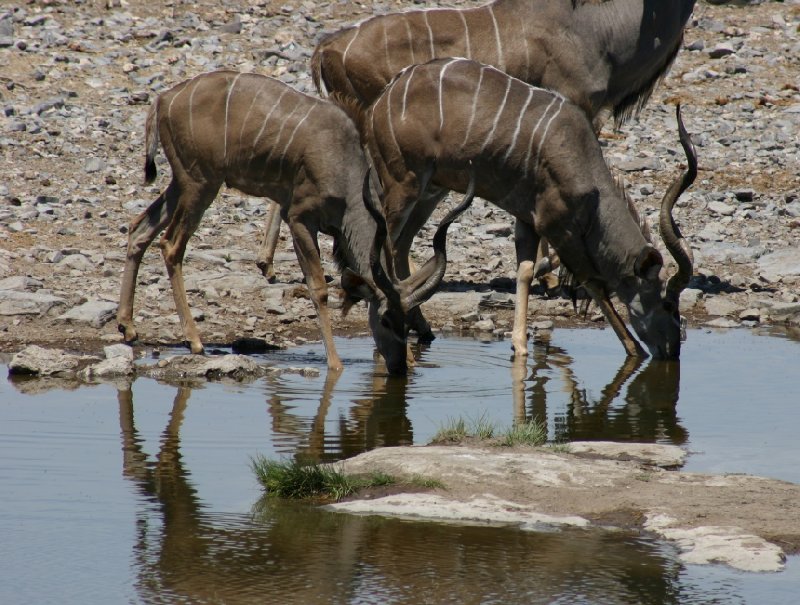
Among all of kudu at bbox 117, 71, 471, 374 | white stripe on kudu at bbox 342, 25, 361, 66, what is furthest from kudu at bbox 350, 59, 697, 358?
white stripe on kudu at bbox 342, 25, 361, 66

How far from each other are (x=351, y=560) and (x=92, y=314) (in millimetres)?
5248

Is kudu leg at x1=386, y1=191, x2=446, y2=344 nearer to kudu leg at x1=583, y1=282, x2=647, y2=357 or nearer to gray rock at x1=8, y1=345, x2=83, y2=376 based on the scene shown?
kudu leg at x1=583, y1=282, x2=647, y2=357

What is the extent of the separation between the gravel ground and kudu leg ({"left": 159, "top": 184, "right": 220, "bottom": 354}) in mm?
453

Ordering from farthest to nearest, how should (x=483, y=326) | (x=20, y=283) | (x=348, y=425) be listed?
(x=483, y=326) < (x=20, y=283) < (x=348, y=425)

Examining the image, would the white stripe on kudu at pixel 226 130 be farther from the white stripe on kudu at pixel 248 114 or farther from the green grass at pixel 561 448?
the green grass at pixel 561 448

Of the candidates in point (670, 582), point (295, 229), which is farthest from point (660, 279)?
point (670, 582)

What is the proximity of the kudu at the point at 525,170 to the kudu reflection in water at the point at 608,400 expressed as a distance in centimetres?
32

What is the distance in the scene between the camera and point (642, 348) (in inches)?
380

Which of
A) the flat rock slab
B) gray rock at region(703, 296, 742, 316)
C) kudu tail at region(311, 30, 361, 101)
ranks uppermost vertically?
kudu tail at region(311, 30, 361, 101)

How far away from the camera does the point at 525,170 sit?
30.0 feet

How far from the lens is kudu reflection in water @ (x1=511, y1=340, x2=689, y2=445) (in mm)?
7172

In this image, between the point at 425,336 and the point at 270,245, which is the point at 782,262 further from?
the point at 270,245

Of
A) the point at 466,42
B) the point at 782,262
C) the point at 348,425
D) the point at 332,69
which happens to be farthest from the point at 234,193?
the point at 348,425

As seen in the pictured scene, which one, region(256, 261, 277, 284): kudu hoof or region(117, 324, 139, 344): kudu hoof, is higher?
region(256, 261, 277, 284): kudu hoof
